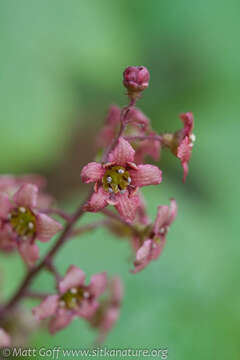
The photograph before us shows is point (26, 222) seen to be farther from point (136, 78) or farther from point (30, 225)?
point (136, 78)

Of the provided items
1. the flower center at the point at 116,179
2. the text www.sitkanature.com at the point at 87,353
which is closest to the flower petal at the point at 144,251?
the flower center at the point at 116,179

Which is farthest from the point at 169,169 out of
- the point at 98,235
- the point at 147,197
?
the point at 98,235

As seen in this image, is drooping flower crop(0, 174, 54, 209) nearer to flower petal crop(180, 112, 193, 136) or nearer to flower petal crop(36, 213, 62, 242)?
flower petal crop(36, 213, 62, 242)

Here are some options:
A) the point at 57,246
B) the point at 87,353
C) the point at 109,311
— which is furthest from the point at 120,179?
the point at 87,353

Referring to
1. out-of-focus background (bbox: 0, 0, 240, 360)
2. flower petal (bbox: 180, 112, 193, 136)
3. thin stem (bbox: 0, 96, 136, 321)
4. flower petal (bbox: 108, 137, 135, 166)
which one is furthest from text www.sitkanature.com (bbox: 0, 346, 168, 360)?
flower petal (bbox: 180, 112, 193, 136)

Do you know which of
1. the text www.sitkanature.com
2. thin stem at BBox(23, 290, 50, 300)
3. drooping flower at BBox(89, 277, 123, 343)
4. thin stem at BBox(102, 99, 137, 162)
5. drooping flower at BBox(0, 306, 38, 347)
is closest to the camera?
thin stem at BBox(102, 99, 137, 162)

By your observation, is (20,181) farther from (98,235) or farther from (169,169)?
(169,169)

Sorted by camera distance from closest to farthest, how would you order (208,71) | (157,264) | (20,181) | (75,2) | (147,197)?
(20,181) < (157,264) < (147,197) < (75,2) < (208,71)

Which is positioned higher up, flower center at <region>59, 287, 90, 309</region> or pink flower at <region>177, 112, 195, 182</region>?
pink flower at <region>177, 112, 195, 182</region>
